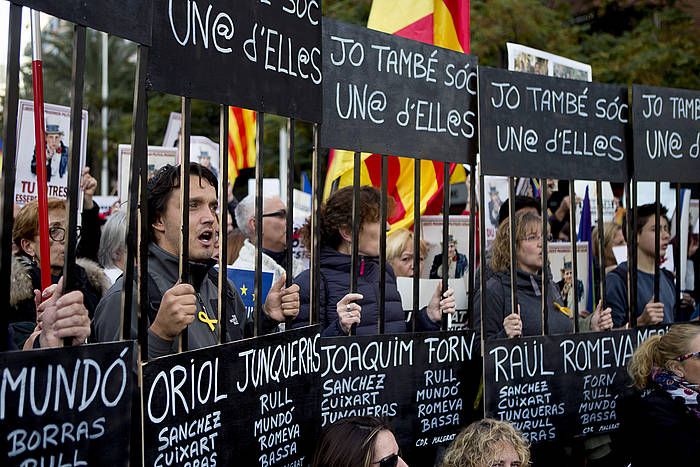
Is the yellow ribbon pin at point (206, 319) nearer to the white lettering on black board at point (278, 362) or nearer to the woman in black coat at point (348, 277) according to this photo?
the white lettering on black board at point (278, 362)

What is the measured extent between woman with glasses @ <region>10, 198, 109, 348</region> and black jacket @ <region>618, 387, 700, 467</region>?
2.35 m

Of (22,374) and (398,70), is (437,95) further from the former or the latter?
(22,374)

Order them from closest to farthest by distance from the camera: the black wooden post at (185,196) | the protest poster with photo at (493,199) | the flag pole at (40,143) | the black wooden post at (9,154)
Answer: the black wooden post at (9,154), the flag pole at (40,143), the black wooden post at (185,196), the protest poster with photo at (493,199)

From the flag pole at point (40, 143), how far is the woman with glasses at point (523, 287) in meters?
2.58

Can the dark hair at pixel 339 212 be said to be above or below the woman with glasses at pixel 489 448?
above

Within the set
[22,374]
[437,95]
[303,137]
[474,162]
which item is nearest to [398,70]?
[437,95]

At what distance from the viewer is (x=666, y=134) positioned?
550cm

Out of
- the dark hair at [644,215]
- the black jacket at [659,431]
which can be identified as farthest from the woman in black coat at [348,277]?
the dark hair at [644,215]

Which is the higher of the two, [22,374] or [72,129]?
[72,129]

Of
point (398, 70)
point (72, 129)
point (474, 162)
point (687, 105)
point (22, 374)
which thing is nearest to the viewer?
point (22, 374)

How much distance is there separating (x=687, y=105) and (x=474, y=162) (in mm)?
1778

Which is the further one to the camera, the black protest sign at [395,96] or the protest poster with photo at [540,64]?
the protest poster with photo at [540,64]

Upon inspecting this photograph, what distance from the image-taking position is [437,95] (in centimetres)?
443

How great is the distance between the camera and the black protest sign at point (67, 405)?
2283 millimetres
